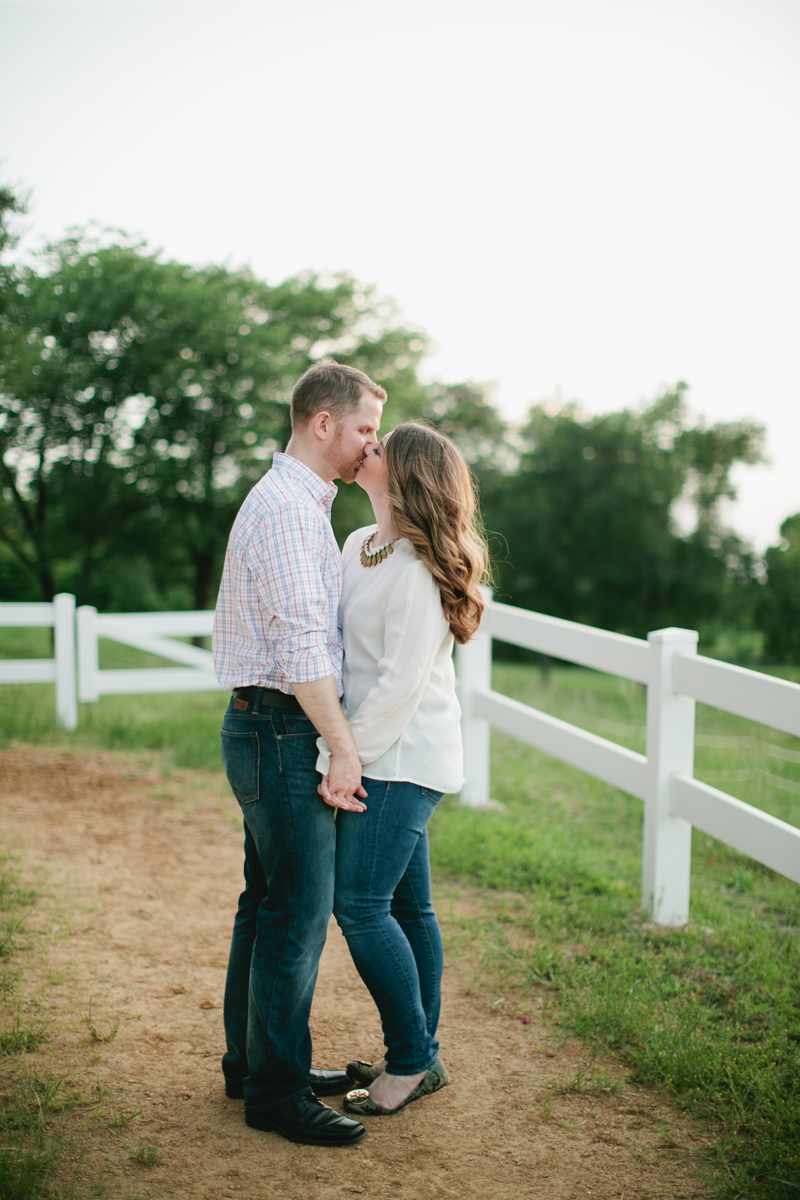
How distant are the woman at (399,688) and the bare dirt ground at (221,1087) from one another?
0.28 m

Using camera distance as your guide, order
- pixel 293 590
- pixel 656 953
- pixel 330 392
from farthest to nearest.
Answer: pixel 656 953, pixel 330 392, pixel 293 590

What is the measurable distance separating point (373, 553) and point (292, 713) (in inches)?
19.7

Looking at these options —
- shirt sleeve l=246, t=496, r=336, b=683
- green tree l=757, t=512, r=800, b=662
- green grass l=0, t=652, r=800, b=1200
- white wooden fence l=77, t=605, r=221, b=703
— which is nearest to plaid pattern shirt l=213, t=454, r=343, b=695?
shirt sleeve l=246, t=496, r=336, b=683

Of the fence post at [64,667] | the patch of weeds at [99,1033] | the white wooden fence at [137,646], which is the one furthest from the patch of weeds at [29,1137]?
the fence post at [64,667]

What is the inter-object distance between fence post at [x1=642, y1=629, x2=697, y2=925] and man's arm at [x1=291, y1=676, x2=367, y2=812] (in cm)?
191

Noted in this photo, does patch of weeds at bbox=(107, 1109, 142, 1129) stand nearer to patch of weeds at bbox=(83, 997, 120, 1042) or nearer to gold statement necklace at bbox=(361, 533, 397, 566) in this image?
patch of weeds at bbox=(83, 997, 120, 1042)

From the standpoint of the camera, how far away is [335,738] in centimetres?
227

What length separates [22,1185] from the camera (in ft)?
6.80

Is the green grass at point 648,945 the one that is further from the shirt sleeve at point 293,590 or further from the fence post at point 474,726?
the shirt sleeve at point 293,590

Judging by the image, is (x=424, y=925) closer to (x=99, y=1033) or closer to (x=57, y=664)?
(x=99, y=1033)

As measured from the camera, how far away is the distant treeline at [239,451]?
16.2m

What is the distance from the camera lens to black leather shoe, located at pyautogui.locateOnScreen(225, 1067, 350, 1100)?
2.60 m

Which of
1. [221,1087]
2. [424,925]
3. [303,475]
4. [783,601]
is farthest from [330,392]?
[783,601]

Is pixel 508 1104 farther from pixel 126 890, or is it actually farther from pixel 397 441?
pixel 126 890
